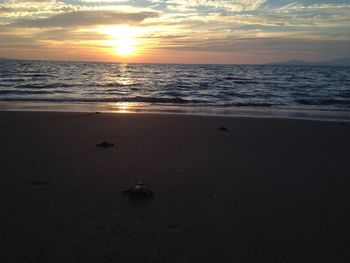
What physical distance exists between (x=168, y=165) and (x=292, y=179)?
5.06 ft

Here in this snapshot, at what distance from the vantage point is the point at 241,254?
248 centimetres

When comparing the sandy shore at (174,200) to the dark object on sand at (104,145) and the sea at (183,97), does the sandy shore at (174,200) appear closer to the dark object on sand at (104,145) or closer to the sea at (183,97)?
the dark object on sand at (104,145)

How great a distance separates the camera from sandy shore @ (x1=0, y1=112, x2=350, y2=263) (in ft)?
8.27

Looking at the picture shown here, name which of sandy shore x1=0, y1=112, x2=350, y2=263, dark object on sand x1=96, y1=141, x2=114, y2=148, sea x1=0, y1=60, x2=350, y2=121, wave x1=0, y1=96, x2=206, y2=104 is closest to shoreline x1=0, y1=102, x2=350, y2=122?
sea x1=0, y1=60, x2=350, y2=121

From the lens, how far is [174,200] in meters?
3.41

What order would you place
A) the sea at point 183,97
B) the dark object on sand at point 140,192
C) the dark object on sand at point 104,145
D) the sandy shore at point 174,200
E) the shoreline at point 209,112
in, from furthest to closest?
1. the sea at point 183,97
2. the shoreline at point 209,112
3. the dark object on sand at point 104,145
4. the dark object on sand at point 140,192
5. the sandy shore at point 174,200

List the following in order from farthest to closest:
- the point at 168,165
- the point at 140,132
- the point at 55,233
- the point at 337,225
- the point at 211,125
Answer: the point at 211,125 → the point at 140,132 → the point at 168,165 → the point at 337,225 → the point at 55,233

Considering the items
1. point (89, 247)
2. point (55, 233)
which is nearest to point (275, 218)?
point (89, 247)

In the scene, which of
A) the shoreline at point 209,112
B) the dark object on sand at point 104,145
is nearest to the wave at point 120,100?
the shoreline at point 209,112

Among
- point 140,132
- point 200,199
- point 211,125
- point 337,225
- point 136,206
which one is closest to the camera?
point 337,225

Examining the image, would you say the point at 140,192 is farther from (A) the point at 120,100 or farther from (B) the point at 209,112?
(A) the point at 120,100

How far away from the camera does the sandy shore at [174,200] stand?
8.27 ft

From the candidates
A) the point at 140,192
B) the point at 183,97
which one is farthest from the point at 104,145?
the point at 183,97

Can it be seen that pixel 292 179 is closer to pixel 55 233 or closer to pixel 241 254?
pixel 241 254
